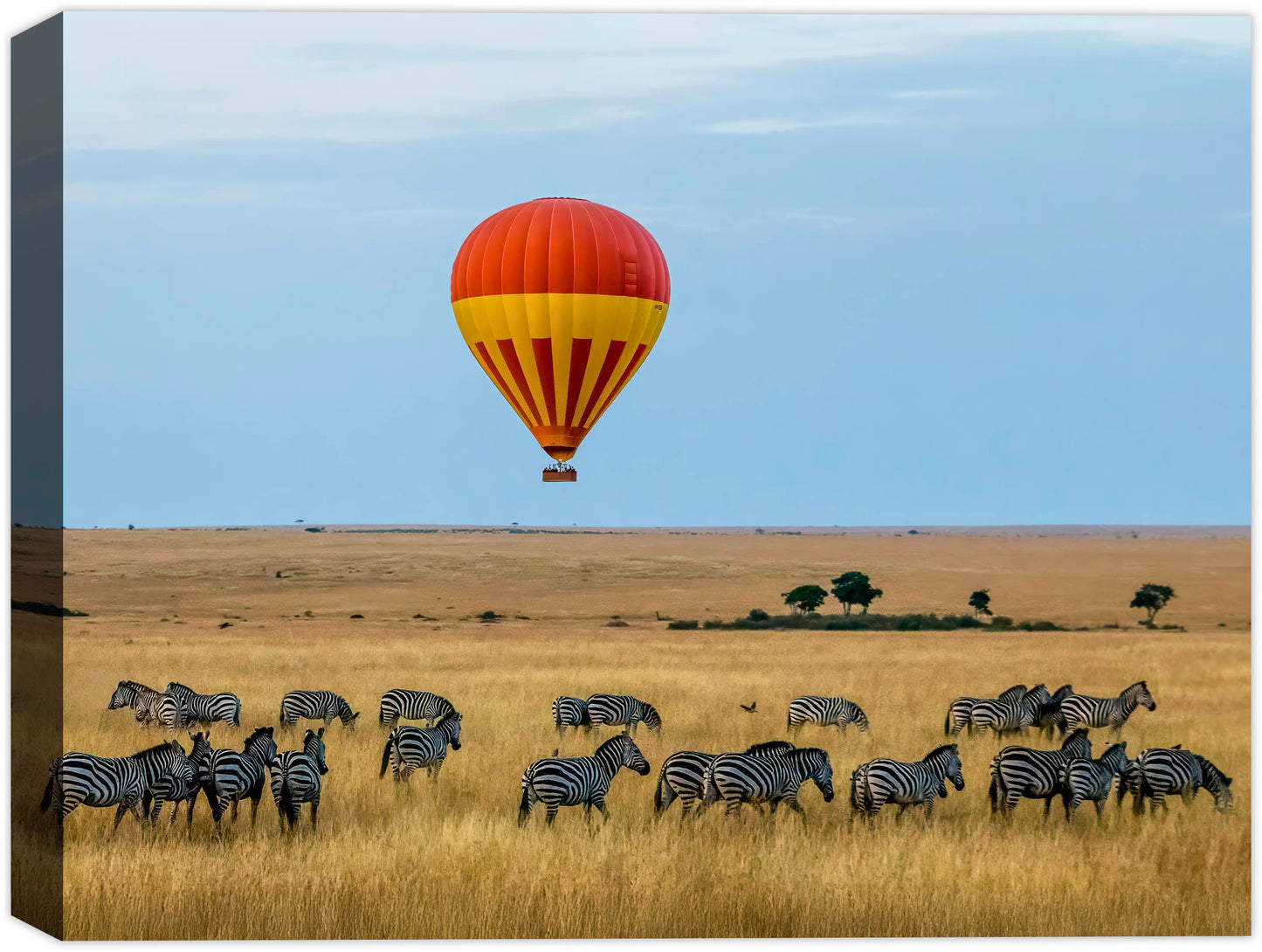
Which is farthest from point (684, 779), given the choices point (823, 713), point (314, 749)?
point (823, 713)

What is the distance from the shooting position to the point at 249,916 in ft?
42.2

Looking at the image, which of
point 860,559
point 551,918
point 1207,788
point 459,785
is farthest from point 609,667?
point 860,559

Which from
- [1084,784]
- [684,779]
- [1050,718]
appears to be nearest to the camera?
[684,779]

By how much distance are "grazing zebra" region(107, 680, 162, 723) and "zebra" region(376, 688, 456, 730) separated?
3.75m

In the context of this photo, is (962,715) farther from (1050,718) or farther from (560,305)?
(560,305)

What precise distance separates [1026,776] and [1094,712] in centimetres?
741

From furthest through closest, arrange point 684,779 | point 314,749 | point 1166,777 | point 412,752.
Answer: point 412,752 < point 314,749 < point 1166,777 < point 684,779

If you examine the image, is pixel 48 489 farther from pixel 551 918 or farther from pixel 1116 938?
pixel 1116 938

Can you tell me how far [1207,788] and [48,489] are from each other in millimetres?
13619

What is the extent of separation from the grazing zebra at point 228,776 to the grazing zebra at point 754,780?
16.8 feet

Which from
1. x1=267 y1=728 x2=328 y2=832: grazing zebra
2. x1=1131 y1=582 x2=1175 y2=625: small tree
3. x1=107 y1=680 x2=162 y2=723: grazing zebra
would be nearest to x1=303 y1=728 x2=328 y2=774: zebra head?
x1=267 y1=728 x2=328 y2=832: grazing zebra

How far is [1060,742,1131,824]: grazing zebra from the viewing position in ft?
53.1

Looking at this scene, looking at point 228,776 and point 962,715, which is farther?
point 962,715

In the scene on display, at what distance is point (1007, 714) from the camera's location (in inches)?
896
